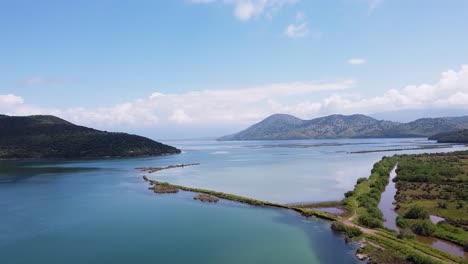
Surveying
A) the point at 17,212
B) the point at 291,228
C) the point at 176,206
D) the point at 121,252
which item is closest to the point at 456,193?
the point at 291,228

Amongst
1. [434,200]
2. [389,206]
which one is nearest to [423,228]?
[389,206]

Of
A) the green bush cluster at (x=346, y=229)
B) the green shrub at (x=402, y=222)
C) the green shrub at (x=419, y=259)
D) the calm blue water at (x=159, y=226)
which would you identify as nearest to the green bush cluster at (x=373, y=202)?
the green shrub at (x=402, y=222)

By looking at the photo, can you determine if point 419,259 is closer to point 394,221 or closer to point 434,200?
point 394,221

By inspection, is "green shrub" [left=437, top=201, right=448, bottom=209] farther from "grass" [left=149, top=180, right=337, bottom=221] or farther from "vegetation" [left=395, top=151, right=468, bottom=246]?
"grass" [left=149, top=180, right=337, bottom=221]

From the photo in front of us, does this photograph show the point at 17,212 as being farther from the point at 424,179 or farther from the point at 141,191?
the point at 424,179

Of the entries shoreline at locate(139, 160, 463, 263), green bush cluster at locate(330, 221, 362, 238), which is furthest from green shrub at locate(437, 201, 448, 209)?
green bush cluster at locate(330, 221, 362, 238)

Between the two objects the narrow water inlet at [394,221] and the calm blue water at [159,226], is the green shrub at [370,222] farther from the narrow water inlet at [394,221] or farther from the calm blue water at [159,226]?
the calm blue water at [159,226]
